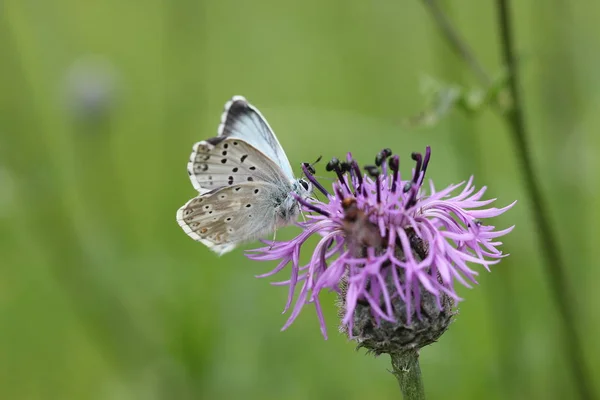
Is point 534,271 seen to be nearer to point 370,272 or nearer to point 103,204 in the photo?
point 370,272

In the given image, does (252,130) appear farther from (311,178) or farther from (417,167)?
(417,167)

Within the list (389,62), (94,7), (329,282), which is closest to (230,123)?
(329,282)

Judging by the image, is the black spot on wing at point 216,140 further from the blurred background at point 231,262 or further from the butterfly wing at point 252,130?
the blurred background at point 231,262

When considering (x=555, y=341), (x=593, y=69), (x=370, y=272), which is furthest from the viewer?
(x=593, y=69)

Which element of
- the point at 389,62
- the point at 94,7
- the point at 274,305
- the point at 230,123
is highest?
the point at 94,7

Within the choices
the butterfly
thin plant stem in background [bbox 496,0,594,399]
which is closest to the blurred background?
thin plant stem in background [bbox 496,0,594,399]

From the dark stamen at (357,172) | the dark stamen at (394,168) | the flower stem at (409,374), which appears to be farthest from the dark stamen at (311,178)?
the flower stem at (409,374)

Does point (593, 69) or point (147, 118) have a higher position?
point (147, 118)

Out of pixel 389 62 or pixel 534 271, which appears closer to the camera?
pixel 534 271
